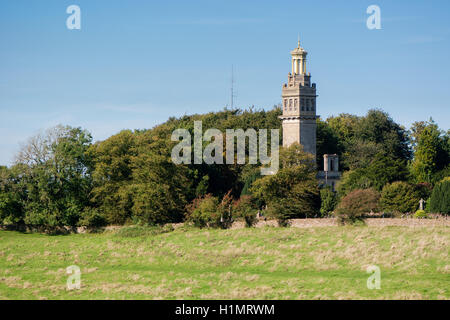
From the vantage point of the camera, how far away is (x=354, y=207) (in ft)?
172

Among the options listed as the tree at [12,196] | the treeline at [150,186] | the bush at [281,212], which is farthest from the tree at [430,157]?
the tree at [12,196]

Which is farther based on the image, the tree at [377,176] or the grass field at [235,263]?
the tree at [377,176]

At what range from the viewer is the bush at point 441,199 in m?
55.3

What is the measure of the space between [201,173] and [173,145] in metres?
3.53

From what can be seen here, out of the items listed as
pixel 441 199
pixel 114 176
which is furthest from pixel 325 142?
pixel 114 176

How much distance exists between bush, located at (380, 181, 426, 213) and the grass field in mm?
7018

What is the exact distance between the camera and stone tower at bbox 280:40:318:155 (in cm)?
6756

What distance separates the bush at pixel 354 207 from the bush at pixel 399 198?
4.07 metres

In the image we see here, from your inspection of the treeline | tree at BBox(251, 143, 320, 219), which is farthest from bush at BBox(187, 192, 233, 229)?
tree at BBox(251, 143, 320, 219)

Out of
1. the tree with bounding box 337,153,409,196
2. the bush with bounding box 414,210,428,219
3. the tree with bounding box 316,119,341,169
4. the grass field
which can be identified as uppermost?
the tree with bounding box 316,119,341,169

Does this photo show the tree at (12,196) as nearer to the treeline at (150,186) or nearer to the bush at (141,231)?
the treeline at (150,186)

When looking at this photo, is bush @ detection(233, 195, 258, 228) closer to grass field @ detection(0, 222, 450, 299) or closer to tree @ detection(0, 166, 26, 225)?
grass field @ detection(0, 222, 450, 299)
